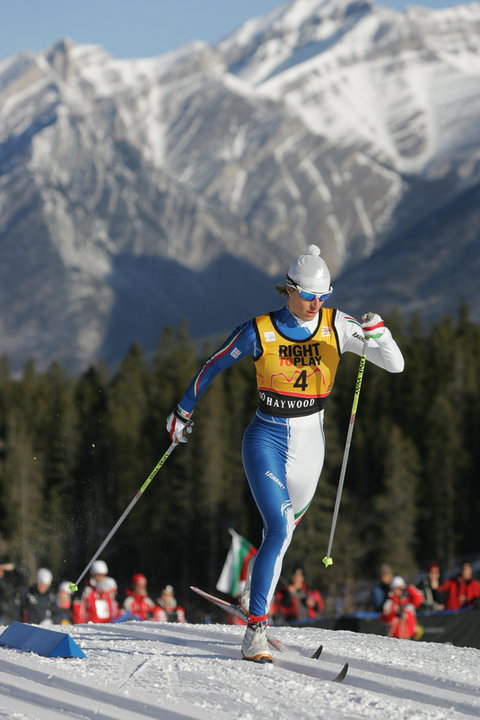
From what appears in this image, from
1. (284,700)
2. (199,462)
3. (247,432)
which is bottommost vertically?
(284,700)

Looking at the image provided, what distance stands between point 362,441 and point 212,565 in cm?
1359

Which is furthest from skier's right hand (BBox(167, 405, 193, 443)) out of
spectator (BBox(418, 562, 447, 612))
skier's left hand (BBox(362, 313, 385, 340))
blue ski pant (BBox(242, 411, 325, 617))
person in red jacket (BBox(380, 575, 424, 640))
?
spectator (BBox(418, 562, 447, 612))

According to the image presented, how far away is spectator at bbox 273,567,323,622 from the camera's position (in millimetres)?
16922

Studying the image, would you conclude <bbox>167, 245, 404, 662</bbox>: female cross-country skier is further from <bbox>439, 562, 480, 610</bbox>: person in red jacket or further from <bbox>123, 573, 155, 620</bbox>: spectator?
<bbox>439, 562, 480, 610</bbox>: person in red jacket

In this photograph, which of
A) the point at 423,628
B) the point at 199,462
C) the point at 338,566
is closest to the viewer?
the point at 423,628

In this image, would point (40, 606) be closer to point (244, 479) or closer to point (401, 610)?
point (401, 610)

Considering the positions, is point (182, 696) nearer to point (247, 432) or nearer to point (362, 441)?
point (247, 432)

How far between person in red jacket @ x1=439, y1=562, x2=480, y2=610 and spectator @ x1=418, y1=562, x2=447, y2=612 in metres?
0.14

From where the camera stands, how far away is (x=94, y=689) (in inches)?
268

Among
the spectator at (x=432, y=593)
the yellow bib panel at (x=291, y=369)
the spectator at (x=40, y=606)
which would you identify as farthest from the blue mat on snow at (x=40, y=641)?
the spectator at (x=432, y=593)

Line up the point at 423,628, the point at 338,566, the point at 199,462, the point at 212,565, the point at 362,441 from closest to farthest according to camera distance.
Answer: the point at 423,628
the point at 338,566
the point at 212,565
the point at 199,462
the point at 362,441

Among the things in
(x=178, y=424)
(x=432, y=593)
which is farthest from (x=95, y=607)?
(x=178, y=424)

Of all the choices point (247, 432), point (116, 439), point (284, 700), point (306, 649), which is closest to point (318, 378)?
point (247, 432)

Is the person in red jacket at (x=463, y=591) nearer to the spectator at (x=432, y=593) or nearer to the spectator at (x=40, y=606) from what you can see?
the spectator at (x=432, y=593)
